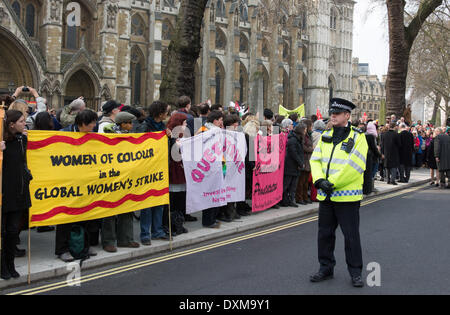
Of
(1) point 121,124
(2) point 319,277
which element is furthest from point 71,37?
(2) point 319,277

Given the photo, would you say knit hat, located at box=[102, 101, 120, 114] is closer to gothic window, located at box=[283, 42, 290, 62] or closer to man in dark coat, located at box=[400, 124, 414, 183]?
man in dark coat, located at box=[400, 124, 414, 183]

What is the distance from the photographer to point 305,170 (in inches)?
450

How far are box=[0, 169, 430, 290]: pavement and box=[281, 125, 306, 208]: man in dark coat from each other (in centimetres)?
44

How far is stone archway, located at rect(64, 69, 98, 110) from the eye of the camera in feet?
99.6

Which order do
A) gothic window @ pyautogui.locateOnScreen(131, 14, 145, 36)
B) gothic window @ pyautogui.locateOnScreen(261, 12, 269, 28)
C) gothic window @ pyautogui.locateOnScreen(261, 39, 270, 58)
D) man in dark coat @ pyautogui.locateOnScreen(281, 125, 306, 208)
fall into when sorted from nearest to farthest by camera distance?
man in dark coat @ pyautogui.locateOnScreen(281, 125, 306, 208)
gothic window @ pyautogui.locateOnScreen(131, 14, 145, 36)
gothic window @ pyautogui.locateOnScreen(261, 12, 269, 28)
gothic window @ pyautogui.locateOnScreen(261, 39, 270, 58)

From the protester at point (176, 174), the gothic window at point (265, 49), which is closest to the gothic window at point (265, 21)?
the gothic window at point (265, 49)

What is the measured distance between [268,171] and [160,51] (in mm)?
30534

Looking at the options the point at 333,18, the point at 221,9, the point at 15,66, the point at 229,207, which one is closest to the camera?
the point at 229,207

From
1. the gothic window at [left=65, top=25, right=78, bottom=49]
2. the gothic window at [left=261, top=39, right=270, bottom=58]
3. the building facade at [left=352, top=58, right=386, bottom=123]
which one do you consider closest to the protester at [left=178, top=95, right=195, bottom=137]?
the gothic window at [left=65, top=25, right=78, bottom=49]

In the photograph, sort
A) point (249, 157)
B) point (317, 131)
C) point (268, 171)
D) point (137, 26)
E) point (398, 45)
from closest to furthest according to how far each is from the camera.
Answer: point (249, 157), point (268, 171), point (317, 131), point (398, 45), point (137, 26)

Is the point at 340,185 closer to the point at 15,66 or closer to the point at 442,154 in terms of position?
the point at 442,154

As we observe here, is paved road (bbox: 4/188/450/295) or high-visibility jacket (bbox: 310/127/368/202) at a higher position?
high-visibility jacket (bbox: 310/127/368/202)
